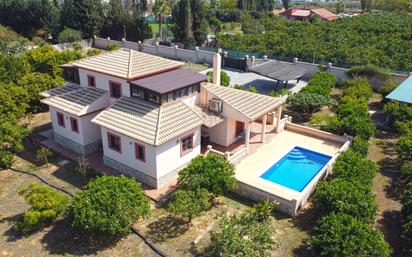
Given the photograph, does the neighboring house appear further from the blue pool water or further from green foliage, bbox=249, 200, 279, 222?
green foliage, bbox=249, 200, 279, 222

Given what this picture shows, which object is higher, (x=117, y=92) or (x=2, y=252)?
(x=117, y=92)

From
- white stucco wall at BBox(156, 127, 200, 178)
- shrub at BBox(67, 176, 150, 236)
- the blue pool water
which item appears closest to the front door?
the blue pool water

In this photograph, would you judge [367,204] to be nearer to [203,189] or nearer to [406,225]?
[406,225]

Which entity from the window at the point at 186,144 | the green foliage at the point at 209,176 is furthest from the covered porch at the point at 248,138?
the green foliage at the point at 209,176

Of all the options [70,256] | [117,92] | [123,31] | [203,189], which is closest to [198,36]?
[123,31]

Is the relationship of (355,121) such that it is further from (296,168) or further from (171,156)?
(171,156)
